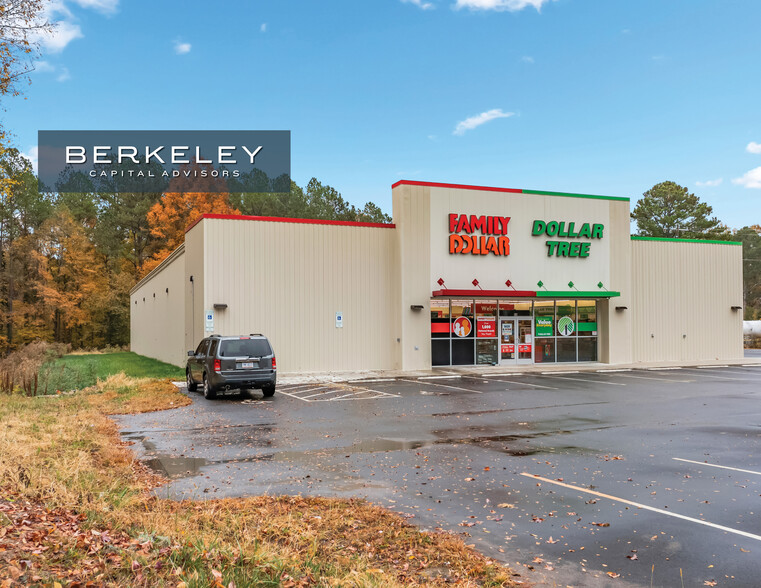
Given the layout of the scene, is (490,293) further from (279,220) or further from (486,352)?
(279,220)

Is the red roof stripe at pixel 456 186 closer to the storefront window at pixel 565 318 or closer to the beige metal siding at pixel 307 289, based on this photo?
the beige metal siding at pixel 307 289

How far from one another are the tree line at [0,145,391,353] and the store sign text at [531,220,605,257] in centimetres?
3100

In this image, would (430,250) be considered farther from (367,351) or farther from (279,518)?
(279,518)

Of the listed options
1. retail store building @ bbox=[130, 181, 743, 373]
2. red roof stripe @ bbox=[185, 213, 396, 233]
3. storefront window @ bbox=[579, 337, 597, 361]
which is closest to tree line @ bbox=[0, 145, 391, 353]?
retail store building @ bbox=[130, 181, 743, 373]

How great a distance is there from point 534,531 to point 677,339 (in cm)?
2859

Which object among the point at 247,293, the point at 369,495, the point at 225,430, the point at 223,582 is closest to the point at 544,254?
the point at 247,293

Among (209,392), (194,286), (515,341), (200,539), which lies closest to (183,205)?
(194,286)

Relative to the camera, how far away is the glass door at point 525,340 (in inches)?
1109

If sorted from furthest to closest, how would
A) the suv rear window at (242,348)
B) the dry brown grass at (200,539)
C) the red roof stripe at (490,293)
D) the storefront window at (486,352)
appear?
the storefront window at (486,352)
the red roof stripe at (490,293)
the suv rear window at (242,348)
the dry brown grass at (200,539)

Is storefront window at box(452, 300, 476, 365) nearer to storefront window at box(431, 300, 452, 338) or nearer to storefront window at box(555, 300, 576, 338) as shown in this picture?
storefront window at box(431, 300, 452, 338)

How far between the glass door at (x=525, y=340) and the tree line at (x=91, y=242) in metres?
31.1

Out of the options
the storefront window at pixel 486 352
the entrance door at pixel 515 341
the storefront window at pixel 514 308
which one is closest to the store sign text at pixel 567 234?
the storefront window at pixel 514 308

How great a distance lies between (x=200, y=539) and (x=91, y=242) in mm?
63586

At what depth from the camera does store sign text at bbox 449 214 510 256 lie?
26.4 metres
